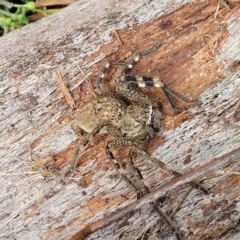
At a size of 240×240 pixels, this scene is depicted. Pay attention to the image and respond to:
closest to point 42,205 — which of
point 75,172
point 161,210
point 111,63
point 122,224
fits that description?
point 75,172

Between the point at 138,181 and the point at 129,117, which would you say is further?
the point at 129,117

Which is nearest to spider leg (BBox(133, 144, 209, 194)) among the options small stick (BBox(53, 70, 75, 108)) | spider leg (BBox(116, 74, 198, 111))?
spider leg (BBox(116, 74, 198, 111))

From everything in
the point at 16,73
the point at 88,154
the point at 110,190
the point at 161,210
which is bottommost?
the point at 161,210

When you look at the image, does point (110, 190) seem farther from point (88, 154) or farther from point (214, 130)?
point (214, 130)

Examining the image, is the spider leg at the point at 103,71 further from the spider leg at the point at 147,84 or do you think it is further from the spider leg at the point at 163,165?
the spider leg at the point at 163,165

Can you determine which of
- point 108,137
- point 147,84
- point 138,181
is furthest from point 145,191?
point 147,84

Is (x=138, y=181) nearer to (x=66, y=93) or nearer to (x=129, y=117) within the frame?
(x=129, y=117)
